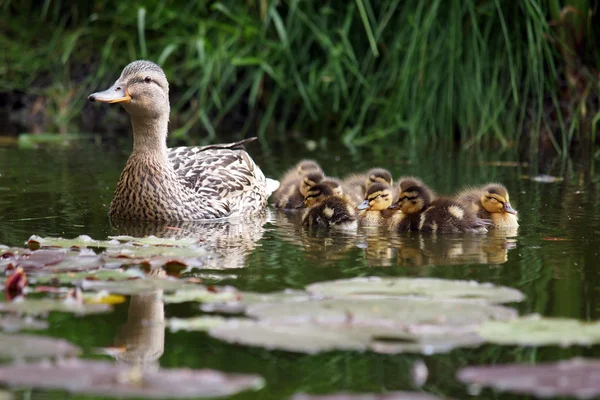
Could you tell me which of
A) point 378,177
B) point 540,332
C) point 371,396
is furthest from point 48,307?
point 378,177

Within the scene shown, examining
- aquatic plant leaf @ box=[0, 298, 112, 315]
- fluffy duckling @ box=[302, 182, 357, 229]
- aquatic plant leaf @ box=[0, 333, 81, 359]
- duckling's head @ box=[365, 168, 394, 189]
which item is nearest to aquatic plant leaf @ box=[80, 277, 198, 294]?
aquatic plant leaf @ box=[0, 298, 112, 315]

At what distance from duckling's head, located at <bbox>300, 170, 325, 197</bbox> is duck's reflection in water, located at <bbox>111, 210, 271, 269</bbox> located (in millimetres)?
258

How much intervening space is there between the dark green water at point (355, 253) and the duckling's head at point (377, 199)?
10.4 inches

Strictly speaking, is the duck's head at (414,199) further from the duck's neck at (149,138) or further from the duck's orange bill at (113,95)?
the duck's orange bill at (113,95)

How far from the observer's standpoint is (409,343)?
119 inches

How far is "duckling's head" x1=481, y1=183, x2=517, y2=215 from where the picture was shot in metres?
5.32

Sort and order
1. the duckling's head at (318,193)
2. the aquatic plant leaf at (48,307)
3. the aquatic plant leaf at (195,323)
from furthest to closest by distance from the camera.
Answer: the duckling's head at (318,193) → the aquatic plant leaf at (48,307) → the aquatic plant leaf at (195,323)

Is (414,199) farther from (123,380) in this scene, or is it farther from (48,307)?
(123,380)

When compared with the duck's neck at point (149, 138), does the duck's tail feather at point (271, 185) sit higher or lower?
lower

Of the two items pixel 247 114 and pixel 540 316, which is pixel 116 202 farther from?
pixel 247 114

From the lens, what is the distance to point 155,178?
5.64m

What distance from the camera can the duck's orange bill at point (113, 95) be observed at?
5.27m

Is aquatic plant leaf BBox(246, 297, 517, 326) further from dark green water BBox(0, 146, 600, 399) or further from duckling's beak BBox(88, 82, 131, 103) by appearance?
duckling's beak BBox(88, 82, 131, 103)

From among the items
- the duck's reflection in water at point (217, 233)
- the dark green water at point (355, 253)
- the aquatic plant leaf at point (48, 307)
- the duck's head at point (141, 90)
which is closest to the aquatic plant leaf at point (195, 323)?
the dark green water at point (355, 253)
